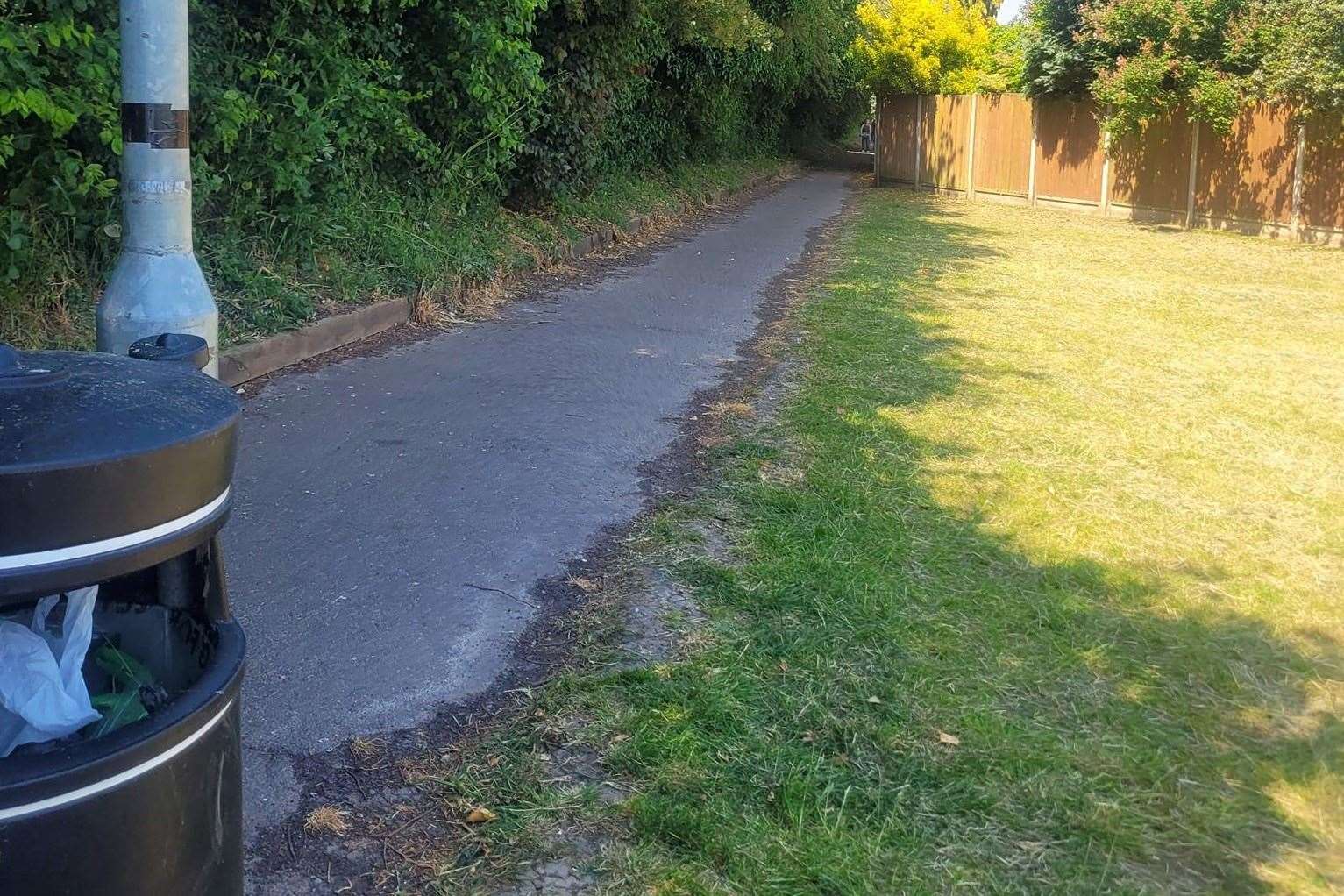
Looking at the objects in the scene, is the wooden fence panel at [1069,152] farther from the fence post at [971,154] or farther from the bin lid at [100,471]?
the bin lid at [100,471]

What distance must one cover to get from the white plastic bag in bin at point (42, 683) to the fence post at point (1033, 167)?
82.3ft

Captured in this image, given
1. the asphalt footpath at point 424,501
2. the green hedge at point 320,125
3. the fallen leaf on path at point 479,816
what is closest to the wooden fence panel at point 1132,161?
the green hedge at point 320,125

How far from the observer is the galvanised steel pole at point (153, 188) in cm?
296

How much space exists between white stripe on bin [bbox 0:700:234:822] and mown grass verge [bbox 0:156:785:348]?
A: 16.4 feet

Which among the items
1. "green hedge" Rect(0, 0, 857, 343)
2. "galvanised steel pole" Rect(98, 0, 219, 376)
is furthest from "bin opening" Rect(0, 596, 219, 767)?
"green hedge" Rect(0, 0, 857, 343)

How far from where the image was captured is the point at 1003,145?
84.6 feet

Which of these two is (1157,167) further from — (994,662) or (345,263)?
(994,662)

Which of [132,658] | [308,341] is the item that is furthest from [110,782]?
[308,341]

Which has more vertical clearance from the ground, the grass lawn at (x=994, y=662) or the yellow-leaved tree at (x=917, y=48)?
the yellow-leaved tree at (x=917, y=48)

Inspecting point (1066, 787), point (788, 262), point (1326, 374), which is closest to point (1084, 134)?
point (788, 262)

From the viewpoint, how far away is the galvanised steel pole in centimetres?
296

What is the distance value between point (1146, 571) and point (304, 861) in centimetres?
346

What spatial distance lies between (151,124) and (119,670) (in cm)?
145

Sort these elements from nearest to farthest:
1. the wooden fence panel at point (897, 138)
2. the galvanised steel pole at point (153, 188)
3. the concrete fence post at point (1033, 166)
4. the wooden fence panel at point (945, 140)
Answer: the galvanised steel pole at point (153, 188), the concrete fence post at point (1033, 166), the wooden fence panel at point (945, 140), the wooden fence panel at point (897, 138)
